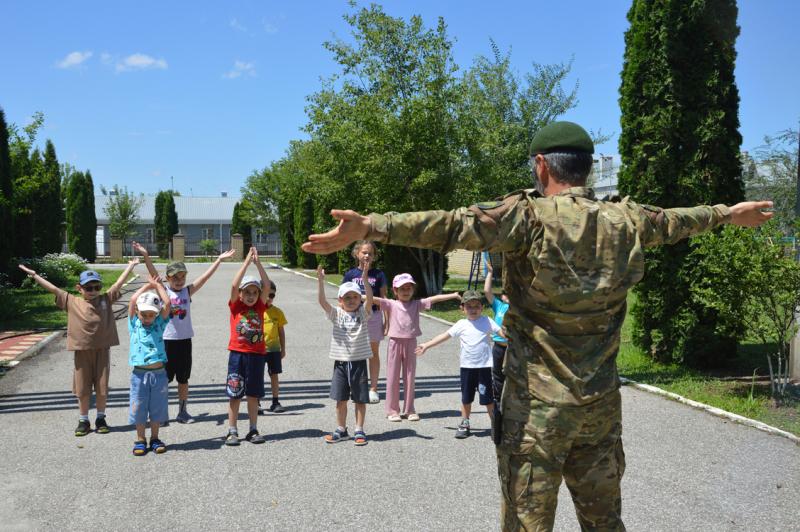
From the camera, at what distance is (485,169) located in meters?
18.9

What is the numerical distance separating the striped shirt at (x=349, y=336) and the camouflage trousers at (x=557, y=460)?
3.89 meters

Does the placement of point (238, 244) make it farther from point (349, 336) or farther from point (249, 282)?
point (349, 336)

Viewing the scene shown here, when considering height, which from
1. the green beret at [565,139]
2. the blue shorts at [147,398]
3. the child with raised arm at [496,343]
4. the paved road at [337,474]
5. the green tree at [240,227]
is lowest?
the paved road at [337,474]

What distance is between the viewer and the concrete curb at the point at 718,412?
6672 mm

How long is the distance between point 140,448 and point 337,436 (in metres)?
1.77

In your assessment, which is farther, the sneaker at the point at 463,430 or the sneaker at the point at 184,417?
the sneaker at the point at 184,417

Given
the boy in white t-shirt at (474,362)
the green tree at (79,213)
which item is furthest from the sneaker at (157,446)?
the green tree at (79,213)

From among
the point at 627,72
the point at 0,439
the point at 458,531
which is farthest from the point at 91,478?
the point at 627,72

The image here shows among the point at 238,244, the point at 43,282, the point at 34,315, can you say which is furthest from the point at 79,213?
the point at 43,282

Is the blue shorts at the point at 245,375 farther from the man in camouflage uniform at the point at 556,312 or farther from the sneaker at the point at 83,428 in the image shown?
the man in camouflage uniform at the point at 556,312

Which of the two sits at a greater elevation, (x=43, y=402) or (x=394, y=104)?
(x=394, y=104)

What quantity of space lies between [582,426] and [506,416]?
31 centimetres

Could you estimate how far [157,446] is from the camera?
627 centimetres

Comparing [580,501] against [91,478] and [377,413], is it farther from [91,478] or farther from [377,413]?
[377,413]
